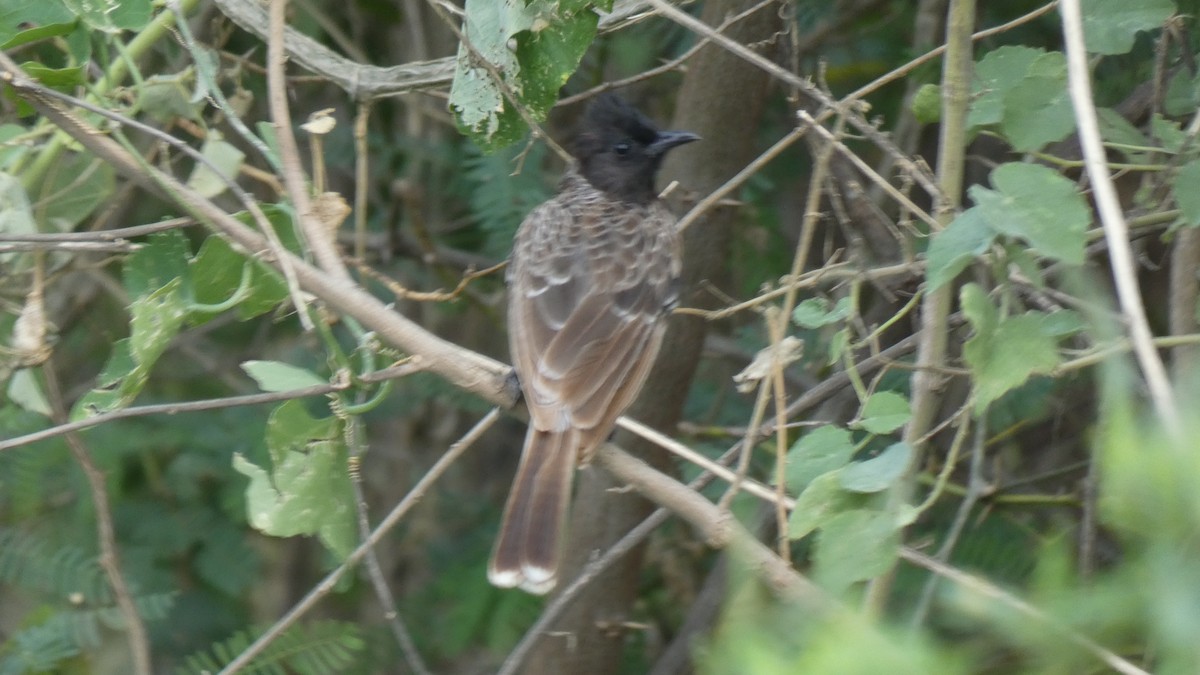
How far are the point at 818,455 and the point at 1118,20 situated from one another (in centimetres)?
89

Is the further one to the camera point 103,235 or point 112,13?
point 112,13

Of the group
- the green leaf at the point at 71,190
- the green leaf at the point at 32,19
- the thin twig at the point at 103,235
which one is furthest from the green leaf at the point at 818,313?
the green leaf at the point at 71,190

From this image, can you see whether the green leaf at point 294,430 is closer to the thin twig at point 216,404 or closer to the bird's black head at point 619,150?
the thin twig at point 216,404

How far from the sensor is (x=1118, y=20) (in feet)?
7.15

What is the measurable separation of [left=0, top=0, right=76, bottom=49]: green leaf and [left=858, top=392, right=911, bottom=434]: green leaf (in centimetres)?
157

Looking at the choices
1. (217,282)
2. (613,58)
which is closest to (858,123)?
(217,282)

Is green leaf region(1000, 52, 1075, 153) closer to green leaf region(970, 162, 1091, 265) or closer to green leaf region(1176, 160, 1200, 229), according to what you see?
green leaf region(1176, 160, 1200, 229)

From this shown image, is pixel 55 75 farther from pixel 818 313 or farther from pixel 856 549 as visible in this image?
pixel 856 549

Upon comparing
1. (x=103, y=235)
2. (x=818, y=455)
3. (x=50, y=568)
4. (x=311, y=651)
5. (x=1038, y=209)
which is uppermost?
(x=1038, y=209)

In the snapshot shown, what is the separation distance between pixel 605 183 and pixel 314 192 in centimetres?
138

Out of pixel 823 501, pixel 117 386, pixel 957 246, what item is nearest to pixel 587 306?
pixel 117 386

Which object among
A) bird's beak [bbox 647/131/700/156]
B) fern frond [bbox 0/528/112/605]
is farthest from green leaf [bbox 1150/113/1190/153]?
fern frond [bbox 0/528/112/605]

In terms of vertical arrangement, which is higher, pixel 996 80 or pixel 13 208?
pixel 996 80

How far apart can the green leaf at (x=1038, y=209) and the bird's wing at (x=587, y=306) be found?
125cm
